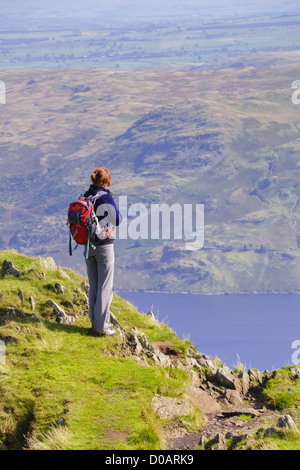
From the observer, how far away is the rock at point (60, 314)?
17.5 meters

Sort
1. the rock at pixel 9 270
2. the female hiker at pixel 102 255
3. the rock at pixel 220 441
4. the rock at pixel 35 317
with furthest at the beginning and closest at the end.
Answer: the rock at pixel 9 270 → the rock at pixel 35 317 → the female hiker at pixel 102 255 → the rock at pixel 220 441

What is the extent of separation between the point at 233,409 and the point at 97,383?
3.01 meters

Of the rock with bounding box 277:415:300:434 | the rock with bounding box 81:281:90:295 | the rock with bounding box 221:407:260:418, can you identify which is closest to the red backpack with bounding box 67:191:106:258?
the rock with bounding box 81:281:90:295

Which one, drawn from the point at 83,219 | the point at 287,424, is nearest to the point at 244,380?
the point at 287,424

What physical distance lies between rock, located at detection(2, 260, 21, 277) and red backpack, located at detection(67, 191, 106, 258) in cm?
428

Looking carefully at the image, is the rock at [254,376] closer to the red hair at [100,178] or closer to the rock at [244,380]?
the rock at [244,380]

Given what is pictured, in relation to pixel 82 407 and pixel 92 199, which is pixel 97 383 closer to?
pixel 82 407

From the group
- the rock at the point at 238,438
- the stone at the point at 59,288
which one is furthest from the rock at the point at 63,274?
the rock at the point at 238,438

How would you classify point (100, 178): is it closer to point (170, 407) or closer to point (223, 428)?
point (170, 407)

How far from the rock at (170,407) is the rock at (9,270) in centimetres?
711

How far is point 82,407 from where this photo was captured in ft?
42.2

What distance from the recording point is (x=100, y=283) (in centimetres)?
1645

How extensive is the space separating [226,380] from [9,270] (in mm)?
7117
